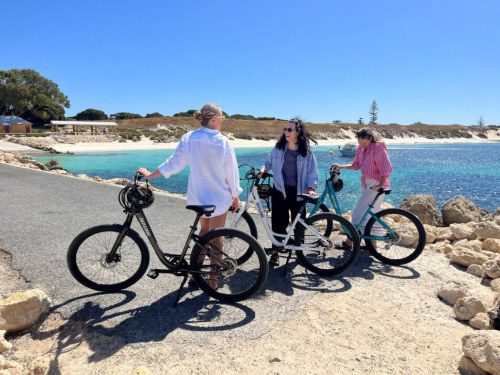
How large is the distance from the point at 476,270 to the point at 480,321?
1710mm

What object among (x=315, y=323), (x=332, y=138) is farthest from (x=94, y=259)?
(x=332, y=138)

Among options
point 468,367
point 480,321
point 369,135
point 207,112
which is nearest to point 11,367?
point 207,112

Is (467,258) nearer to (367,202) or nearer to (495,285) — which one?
(495,285)

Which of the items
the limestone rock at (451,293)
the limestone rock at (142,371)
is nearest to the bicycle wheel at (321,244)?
the limestone rock at (451,293)

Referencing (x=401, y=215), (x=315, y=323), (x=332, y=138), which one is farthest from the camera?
(x=332, y=138)

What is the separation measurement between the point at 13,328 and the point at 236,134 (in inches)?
2779

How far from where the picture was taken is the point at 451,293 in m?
4.28

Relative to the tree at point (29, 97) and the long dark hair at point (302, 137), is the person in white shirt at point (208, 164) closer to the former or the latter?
the long dark hair at point (302, 137)

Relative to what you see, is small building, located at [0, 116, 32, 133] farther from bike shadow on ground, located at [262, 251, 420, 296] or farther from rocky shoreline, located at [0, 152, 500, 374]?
bike shadow on ground, located at [262, 251, 420, 296]

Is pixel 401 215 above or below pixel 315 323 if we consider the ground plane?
above

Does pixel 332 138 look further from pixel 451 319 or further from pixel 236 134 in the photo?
pixel 451 319

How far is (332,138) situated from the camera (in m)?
89.2

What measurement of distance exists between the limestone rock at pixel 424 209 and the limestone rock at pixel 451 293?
4447 mm

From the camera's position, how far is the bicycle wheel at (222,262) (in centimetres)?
374
